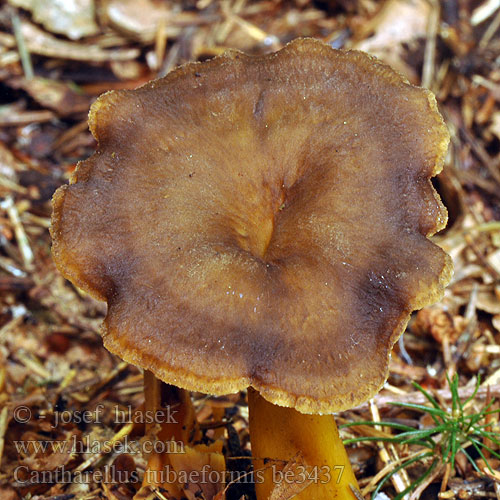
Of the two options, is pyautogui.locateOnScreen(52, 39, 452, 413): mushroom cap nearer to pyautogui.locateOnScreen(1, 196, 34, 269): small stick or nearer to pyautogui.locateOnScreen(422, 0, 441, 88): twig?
pyautogui.locateOnScreen(1, 196, 34, 269): small stick

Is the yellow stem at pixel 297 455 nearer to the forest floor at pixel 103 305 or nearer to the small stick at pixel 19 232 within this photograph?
the forest floor at pixel 103 305

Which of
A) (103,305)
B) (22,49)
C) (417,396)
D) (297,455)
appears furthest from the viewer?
(22,49)

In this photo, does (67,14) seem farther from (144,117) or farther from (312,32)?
(144,117)

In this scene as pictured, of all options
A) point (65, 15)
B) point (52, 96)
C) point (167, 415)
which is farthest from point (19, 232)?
point (65, 15)

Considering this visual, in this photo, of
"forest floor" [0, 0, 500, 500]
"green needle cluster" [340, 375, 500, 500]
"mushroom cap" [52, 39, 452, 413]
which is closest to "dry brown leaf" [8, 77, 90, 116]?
"forest floor" [0, 0, 500, 500]

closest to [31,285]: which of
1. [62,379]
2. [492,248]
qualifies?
[62,379]

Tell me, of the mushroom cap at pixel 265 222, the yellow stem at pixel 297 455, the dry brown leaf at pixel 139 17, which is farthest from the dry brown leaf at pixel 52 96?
the yellow stem at pixel 297 455

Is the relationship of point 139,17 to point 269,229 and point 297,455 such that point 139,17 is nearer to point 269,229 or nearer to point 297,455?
point 269,229

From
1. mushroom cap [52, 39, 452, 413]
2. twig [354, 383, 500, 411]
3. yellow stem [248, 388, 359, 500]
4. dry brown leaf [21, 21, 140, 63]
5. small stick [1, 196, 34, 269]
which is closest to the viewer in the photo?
mushroom cap [52, 39, 452, 413]
